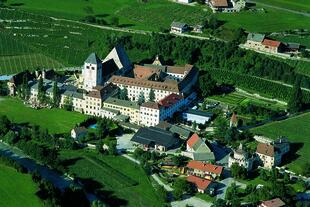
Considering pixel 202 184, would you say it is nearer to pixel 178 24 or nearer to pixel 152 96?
pixel 152 96

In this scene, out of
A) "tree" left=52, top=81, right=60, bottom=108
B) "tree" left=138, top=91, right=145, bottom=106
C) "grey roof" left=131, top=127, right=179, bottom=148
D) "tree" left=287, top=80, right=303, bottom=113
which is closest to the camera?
"grey roof" left=131, top=127, right=179, bottom=148

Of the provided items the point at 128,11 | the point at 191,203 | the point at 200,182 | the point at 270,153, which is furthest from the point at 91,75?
the point at 128,11

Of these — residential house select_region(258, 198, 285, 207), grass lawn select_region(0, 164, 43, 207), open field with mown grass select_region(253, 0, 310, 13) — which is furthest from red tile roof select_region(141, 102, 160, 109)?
open field with mown grass select_region(253, 0, 310, 13)

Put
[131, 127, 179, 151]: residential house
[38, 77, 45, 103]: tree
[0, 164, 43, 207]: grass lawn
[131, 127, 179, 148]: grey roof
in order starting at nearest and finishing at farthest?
[0, 164, 43, 207]: grass lawn → [131, 127, 179, 151]: residential house → [131, 127, 179, 148]: grey roof → [38, 77, 45, 103]: tree

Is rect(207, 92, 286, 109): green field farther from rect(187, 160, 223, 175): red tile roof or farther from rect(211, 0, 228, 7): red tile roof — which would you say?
rect(211, 0, 228, 7): red tile roof

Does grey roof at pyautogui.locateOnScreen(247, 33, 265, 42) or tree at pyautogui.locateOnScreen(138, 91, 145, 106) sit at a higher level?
grey roof at pyautogui.locateOnScreen(247, 33, 265, 42)

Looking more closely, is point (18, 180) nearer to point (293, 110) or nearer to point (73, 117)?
point (73, 117)

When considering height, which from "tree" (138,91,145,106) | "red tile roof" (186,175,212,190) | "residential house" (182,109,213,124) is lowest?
"red tile roof" (186,175,212,190)

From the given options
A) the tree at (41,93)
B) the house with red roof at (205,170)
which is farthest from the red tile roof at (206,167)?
the tree at (41,93)
